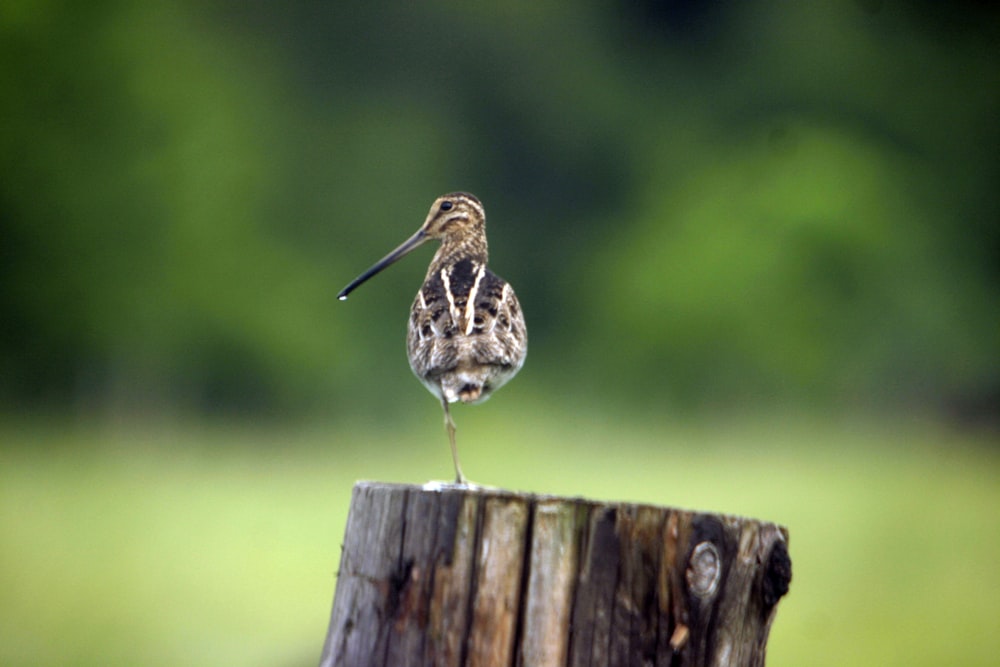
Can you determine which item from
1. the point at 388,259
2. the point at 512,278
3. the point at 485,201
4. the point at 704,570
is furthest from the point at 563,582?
the point at 485,201

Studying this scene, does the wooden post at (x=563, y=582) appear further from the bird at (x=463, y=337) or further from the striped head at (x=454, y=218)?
the striped head at (x=454, y=218)

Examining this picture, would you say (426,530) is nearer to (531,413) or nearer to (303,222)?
(531,413)

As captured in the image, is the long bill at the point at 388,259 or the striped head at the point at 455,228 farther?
the striped head at the point at 455,228

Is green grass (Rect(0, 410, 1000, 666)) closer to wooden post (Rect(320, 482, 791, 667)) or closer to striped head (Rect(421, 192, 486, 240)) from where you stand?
striped head (Rect(421, 192, 486, 240))

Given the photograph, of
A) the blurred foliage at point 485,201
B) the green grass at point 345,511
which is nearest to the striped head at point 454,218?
the green grass at point 345,511

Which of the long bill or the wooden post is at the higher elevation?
the long bill

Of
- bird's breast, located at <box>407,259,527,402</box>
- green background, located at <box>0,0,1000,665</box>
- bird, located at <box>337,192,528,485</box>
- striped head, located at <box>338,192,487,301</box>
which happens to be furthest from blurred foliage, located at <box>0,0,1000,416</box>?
bird's breast, located at <box>407,259,527,402</box>
